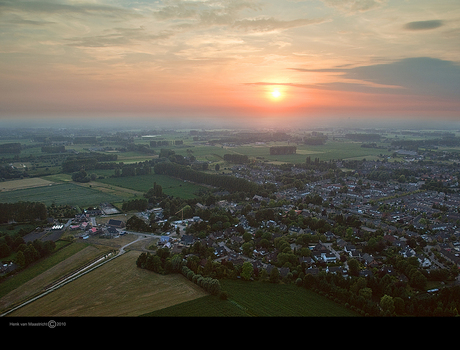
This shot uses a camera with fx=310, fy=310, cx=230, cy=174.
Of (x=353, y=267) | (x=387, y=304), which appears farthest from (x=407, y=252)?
(x=387, y=304)

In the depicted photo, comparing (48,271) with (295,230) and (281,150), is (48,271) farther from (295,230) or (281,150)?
(281,150)

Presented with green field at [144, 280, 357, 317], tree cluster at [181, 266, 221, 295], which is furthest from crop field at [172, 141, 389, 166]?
green field at [144, 280, 357, 317]

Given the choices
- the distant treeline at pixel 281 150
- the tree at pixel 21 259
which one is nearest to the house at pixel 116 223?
the tree at pixel 21 259

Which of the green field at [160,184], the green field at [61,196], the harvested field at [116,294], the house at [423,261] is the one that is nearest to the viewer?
the harvested field at [116,294]

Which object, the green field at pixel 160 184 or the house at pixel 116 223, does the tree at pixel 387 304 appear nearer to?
the house at pixel 116 223
